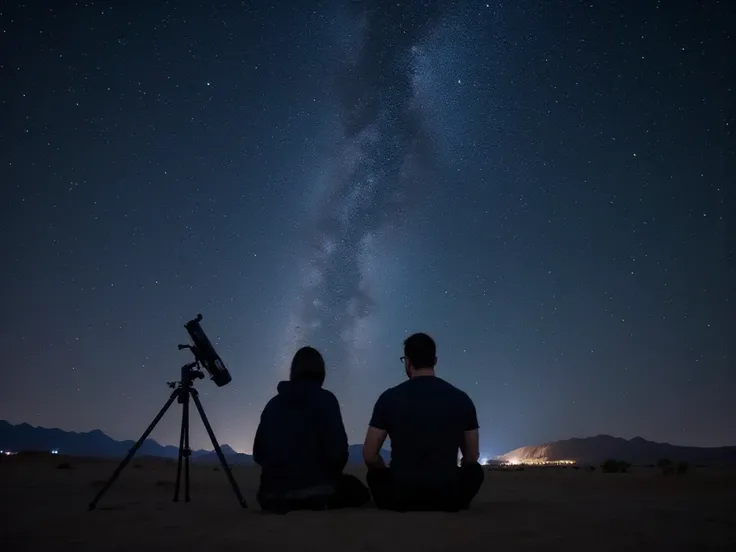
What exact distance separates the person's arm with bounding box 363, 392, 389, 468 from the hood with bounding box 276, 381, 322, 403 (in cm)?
68

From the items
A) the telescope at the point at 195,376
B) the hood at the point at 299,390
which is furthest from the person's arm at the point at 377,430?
the telescope at the point at 195,376

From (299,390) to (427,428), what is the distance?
1363mm

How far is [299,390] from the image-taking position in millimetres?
5289

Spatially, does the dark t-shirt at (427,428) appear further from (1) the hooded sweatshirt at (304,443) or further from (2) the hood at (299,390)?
(2) the hood at (299,390)

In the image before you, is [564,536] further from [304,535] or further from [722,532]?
[304,535]

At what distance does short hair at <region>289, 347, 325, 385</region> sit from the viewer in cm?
540

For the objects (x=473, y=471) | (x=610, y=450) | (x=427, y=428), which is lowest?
(x=610, y=450)

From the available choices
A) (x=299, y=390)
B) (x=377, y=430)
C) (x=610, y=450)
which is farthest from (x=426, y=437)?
(x=610, y=450)

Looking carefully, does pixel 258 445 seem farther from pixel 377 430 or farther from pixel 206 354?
pixel 206 354

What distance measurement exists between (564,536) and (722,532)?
1.24 meters

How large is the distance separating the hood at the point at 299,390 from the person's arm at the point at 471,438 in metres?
1.49

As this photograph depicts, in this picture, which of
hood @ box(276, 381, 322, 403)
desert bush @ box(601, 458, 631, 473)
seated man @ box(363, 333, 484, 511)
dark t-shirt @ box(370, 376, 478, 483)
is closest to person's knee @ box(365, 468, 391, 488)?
seated man @ box(363, 333, 484, 511)

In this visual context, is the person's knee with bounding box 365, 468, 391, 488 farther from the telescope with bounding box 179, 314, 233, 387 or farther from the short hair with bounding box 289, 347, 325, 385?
the telescope with bounding box 179, 314, 233, 387

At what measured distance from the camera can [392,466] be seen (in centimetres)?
492
